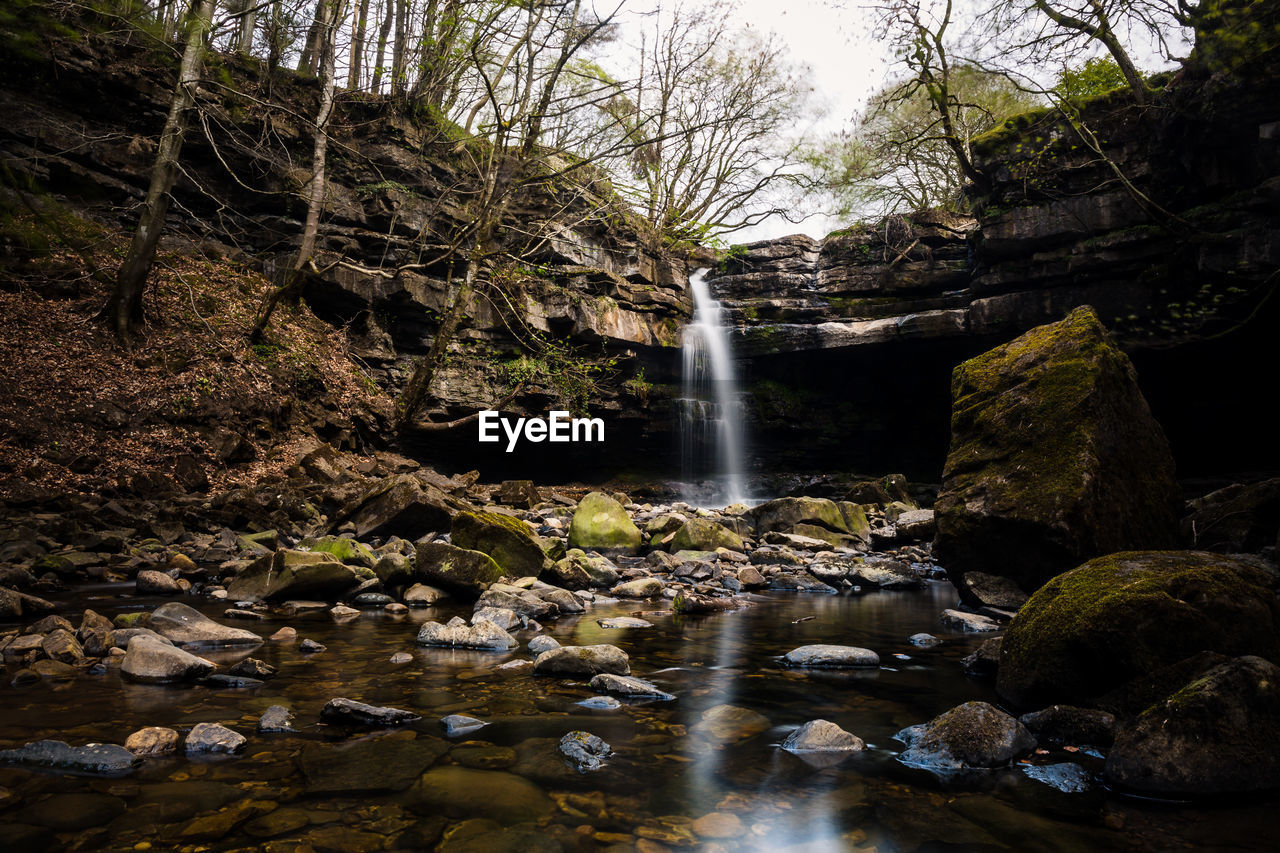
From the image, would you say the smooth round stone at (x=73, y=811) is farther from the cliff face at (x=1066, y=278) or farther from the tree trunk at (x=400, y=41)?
Result: the tree trunk at (x=400, y=41)

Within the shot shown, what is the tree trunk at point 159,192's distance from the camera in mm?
9312

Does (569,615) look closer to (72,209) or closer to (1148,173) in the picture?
(72,209)

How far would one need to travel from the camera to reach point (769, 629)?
16.8 ft

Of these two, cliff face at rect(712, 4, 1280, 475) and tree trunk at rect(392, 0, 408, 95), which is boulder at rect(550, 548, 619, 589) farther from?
tree trunk at rect(392, 0, 408, 95)

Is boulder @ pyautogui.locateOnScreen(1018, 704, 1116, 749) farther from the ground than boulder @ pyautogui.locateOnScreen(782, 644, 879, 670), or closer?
farther from the ground

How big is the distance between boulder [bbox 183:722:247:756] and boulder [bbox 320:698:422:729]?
0.34m

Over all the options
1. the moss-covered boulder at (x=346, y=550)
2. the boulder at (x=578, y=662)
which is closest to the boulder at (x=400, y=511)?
the moss-covered boulder at (x=346, y=550)

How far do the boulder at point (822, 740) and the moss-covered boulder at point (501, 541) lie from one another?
13.2 feet

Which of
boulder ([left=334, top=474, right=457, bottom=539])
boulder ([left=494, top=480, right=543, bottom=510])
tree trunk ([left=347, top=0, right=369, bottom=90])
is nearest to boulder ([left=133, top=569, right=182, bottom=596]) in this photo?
boulder ([left=334, top=474, right=457, bottom=539])

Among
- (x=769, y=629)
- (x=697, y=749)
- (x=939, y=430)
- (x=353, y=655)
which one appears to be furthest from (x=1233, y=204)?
(x=353, y=655)

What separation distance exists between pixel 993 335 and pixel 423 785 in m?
18.1

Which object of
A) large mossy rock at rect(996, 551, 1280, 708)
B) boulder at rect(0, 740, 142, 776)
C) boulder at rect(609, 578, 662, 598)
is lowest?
boulder at rect(609, 578, 662, 598)

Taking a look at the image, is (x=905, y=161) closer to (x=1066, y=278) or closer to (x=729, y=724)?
(x=1066, y=278)

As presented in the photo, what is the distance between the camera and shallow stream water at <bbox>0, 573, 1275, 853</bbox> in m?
1.82
